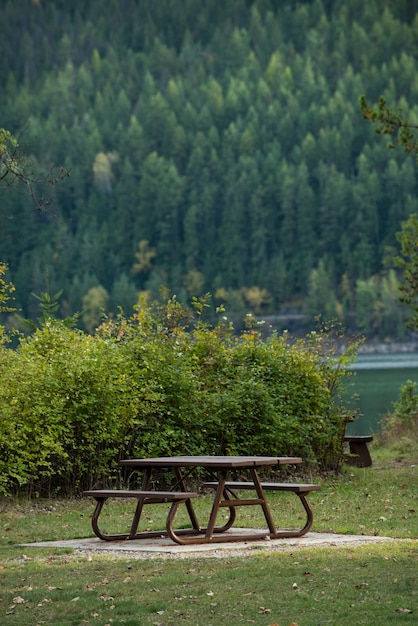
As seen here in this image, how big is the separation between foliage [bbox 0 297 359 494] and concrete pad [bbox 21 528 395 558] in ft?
9.15

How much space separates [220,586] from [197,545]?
1.84 m

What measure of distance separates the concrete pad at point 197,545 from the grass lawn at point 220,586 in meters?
0.18

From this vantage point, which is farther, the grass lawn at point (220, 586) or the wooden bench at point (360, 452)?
the wooden bench at point (360, 452)

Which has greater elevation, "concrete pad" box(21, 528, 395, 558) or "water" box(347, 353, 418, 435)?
"water" box(347, 353, 418, 435)

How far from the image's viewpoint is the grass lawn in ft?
20.8

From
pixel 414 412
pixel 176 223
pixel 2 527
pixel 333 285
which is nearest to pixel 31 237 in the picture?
pixel 176 223

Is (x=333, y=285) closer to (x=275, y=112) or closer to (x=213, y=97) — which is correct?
(x=275, y=112)

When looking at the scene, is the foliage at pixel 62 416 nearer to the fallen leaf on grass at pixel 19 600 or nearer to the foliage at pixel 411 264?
the fallen leaf on grass at pixel 19 600

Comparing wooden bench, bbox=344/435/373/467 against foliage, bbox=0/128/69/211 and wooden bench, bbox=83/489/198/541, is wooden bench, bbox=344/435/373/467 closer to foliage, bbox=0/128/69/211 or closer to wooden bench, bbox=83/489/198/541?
wooden bench, bbox=83/489/198/541

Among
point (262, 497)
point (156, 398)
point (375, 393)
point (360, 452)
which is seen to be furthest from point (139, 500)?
point (375, 393)

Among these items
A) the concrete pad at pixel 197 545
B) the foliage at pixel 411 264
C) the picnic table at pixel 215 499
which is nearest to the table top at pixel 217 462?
the picnic table at pixel 215 499

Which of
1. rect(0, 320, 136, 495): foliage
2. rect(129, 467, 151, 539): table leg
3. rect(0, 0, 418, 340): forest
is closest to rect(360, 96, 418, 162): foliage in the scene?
rect(0, 320, 136, 495): foliage

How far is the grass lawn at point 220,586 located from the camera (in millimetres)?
6328

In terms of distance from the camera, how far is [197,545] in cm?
891
